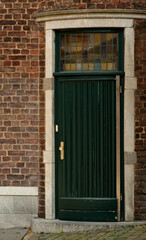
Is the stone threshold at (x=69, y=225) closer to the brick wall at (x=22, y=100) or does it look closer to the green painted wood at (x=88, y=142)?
the green painted wood at (x=88, y=142)

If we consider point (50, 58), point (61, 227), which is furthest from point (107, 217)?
point (50, 58)

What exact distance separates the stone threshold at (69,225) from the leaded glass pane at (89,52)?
2.67 m

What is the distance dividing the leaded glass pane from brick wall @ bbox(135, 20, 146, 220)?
402mm

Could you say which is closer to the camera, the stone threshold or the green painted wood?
the stone threshold

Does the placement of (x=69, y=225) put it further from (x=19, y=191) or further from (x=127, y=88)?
(x=127, y=88)

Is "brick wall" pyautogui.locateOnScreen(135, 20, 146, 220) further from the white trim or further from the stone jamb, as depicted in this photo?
the white trim

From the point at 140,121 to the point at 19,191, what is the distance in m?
2.46

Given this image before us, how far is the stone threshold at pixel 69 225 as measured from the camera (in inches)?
262

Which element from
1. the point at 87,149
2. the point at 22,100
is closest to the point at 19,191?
the point at 87,149

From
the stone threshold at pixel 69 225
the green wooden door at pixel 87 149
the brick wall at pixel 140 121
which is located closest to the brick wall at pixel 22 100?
the green wooden door at pixel 87 149

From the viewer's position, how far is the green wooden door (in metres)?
6.87

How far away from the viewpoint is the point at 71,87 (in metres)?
6.95

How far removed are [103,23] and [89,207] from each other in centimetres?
320

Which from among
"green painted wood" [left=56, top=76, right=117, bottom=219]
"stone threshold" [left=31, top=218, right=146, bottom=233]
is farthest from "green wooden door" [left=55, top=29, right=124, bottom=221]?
"stone threshold" [left=31, top=218, right=146, bottom=233]
